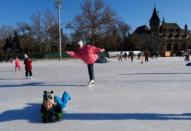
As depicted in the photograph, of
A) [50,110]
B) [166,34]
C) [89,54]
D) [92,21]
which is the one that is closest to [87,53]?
[89,54]

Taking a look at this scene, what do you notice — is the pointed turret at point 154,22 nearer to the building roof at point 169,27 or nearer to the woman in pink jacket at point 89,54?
the building roof at point 169,27

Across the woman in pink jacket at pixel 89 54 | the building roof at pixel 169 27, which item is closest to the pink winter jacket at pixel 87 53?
the woman in pink jacket at pixel 89 54

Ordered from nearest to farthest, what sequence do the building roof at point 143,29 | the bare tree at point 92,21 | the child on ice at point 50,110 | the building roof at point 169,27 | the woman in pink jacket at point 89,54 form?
the child on ice at point 50,110, the woman in pink jacket at point 89,54, the bare tree at point 92,21, the building roof at point 143,29, the building roof at point 169,27

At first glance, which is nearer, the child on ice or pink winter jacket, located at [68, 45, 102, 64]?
the child on ice

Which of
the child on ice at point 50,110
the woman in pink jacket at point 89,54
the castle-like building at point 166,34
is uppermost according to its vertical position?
the castle-like building at point 166,34

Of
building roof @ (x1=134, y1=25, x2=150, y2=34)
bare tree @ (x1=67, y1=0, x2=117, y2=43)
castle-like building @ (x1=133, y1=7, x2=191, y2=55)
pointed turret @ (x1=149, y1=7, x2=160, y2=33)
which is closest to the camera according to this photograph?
bare tree @ (x1=67, y1=0, x2=117, y2=43)

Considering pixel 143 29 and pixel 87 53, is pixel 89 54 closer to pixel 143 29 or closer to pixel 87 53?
pixel 87 53

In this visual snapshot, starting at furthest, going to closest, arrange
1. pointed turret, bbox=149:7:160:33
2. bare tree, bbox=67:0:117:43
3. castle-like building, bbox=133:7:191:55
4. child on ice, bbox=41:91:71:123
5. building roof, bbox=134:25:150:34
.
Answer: building roof, bbox=134:25:150:34
pointed turret, bbox=149:7:160:33
castle-like building, bbox=133:7:191:55
bare tree, bbox=67:0:117:43
child on ice, bbox=41:91:71:123

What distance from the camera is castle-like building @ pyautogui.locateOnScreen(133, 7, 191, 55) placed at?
12038 cm

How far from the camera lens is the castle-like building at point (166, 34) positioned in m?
120

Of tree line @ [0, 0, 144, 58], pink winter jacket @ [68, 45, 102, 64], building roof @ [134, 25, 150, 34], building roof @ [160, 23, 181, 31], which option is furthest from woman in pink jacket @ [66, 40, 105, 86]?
building roof @ [160, 23, 181, 31]

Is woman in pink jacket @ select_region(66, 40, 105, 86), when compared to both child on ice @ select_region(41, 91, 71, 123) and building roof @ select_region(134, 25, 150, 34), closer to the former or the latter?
child on ice @ select_region(41, 91, 71, 123)

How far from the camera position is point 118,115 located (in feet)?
20.4

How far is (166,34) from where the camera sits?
430 ft
